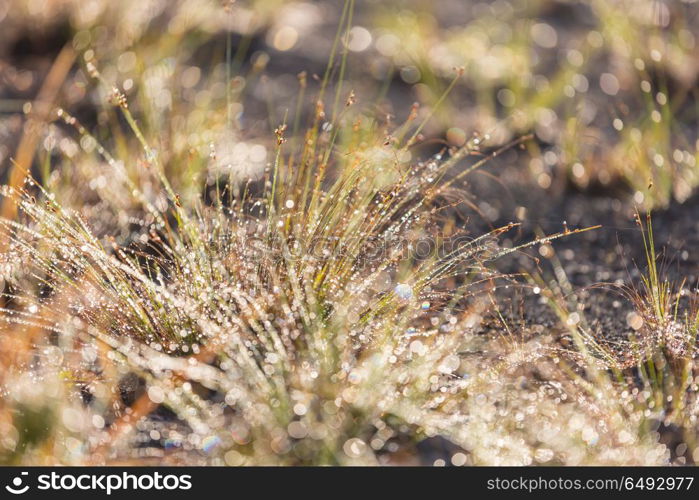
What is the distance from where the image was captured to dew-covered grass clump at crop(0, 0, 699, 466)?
1573mm

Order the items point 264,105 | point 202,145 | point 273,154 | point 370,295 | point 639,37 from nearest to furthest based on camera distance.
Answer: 1. point 370,295
2. point 202,145
3. point 273,154
4. point 264,105
5. point 639,37

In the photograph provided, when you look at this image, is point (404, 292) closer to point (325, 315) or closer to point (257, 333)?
point (325, 315)

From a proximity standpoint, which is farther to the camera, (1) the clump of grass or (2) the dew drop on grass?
(2) the dew drop on grass

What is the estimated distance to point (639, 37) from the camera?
3594mm

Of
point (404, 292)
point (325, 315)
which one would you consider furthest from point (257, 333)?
point (404, 292)

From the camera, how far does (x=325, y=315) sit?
181cm

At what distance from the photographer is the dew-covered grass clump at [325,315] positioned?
1573mm

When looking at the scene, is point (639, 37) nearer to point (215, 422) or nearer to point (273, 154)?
point (273, 154)

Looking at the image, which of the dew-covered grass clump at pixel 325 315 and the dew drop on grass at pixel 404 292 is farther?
the dew drop on grass at pixel 404 292

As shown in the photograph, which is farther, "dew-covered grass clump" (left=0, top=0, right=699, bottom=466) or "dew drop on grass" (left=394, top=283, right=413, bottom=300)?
"dew drop on grass" (left=394, top=283, right=413, bottom=300)

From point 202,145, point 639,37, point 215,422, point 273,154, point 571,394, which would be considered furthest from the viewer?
point 639,37
